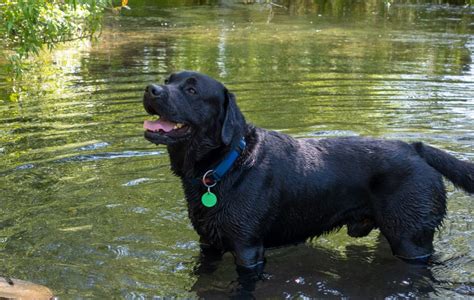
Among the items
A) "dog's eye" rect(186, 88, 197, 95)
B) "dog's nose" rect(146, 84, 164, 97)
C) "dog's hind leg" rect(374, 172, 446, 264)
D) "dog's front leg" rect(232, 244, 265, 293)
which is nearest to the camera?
"dog's nose" rect(146, 84, 164, 97)

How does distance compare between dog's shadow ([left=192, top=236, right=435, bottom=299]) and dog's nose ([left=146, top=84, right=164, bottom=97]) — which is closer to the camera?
dog's nose ([left=146, top=84, right=164, bottom=97])

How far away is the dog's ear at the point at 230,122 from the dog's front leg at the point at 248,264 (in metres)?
0.99

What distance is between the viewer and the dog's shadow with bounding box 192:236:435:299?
18.4 feet

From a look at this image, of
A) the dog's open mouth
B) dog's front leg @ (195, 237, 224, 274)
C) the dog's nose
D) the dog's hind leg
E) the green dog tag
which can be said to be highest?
the dog's nose

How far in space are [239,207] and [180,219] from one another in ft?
5.57

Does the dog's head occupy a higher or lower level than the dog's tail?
higher

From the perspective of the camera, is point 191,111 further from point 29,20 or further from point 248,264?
point 29,20

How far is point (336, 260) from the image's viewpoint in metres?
6.29

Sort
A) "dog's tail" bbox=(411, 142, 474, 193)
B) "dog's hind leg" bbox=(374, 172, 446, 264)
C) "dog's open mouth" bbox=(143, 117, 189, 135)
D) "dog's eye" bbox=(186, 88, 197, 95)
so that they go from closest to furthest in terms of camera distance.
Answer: "dog's open mouth" bbox=(143, 117, 189, 135) → "dog's eye" bbox=(186, 88, 197, 95) → "dog's hind leg" bbox=(374, 172, 446, 264) → "dog's tail" bbox=(411, 142, 474, 193)

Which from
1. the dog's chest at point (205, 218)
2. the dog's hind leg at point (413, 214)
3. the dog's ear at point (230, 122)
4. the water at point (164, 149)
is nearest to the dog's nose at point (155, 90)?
the dog's ear at point (230, 122)

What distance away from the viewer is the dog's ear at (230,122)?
5379 mm

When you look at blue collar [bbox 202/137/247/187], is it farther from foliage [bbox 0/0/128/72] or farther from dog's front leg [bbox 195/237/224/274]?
foliage [bbox 0/0/128/72]

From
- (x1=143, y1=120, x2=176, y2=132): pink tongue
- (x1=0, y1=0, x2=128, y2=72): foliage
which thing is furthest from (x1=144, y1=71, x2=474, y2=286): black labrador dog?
(x1=0, y1=0, x2=128, y2=72): foliage

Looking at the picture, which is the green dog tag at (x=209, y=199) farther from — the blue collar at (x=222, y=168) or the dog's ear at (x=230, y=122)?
the dog's ear at (x=230, y=122)
